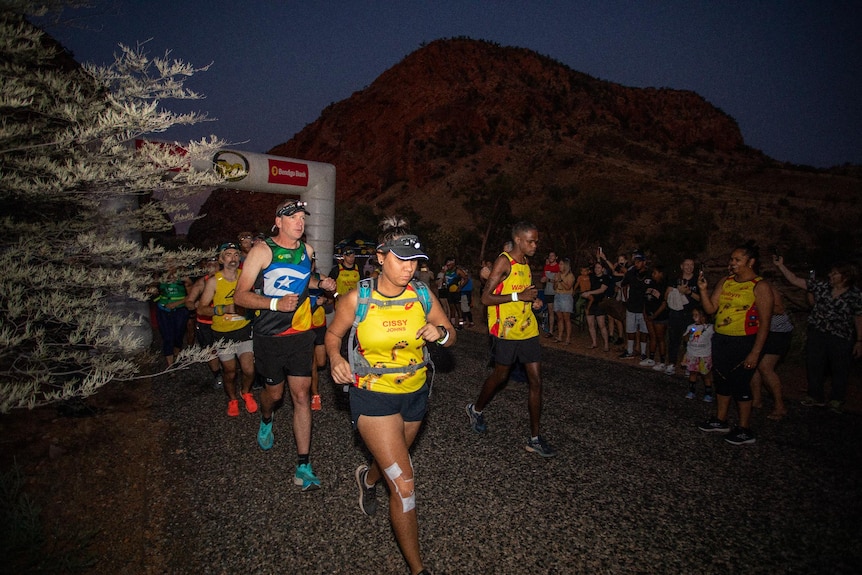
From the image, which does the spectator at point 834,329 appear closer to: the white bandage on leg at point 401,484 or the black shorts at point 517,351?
the black shorts at point 517,351

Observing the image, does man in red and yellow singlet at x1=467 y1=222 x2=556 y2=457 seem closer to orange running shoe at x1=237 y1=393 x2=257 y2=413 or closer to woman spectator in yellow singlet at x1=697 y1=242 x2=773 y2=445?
woman spectator in yellow singlet at x1=697 y1=242 x2=773 y2=445

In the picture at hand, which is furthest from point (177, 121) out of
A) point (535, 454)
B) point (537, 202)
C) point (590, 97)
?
point (590, 97)

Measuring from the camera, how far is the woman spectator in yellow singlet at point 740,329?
4.99 m

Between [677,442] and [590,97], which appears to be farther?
[590,97]

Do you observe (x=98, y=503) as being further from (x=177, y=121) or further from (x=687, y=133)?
(x=687, y=133)

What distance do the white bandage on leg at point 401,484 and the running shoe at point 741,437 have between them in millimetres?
4345

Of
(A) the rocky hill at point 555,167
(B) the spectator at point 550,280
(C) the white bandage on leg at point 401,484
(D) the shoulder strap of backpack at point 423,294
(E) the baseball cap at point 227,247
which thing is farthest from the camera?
(A) the rocky hill at point 555,167

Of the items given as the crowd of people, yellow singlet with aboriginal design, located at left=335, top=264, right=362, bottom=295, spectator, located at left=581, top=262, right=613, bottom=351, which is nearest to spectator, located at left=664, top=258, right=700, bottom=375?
the crowd of people

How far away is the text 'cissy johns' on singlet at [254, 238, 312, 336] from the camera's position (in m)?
4.19

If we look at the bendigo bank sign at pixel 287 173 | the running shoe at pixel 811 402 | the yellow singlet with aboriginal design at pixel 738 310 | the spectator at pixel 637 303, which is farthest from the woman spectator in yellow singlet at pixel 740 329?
the bendigo bank sign at pixel 287 173

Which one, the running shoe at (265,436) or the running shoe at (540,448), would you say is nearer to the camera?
the running shoe at (540,448)

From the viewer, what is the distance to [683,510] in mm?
3988

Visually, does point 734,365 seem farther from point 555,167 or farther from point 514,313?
point 555,167

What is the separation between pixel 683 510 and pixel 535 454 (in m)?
1.51
